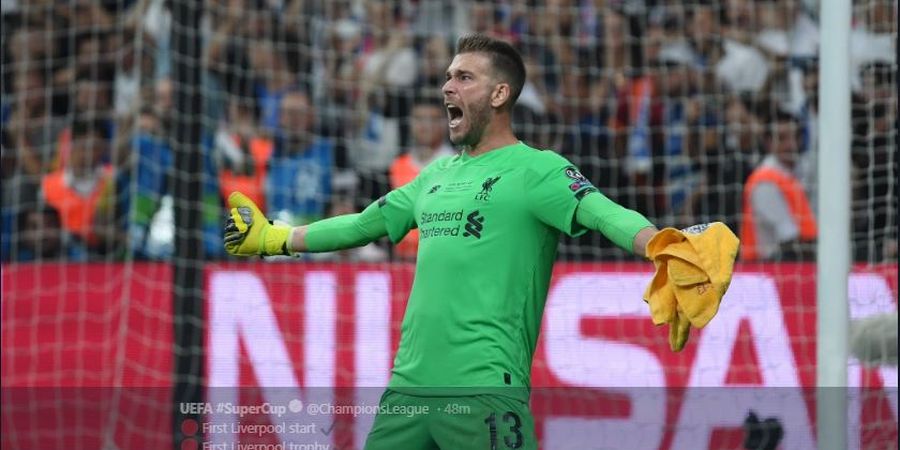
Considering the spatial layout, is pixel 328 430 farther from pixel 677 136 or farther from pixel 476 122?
pixel 677 136

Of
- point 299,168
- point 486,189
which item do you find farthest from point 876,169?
point 486,189

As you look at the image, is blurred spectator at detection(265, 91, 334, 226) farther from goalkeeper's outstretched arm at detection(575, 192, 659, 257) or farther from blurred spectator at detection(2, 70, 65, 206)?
goalkeeper's outstretched arm at detection(575, 192, 659, 257)

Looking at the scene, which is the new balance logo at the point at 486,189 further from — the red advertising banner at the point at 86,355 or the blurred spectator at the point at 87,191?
the blurred spectator at the point at 87,191

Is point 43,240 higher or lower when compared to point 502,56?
lower

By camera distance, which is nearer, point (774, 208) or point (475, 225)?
Result: point (475, 225)

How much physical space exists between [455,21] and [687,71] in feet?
4.61

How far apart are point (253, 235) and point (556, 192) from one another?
104 cm

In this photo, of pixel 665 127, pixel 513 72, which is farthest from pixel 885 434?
pixel 513 72

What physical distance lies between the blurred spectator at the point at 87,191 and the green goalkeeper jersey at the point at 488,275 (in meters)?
4.73

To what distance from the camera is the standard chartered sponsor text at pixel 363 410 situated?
442 cm

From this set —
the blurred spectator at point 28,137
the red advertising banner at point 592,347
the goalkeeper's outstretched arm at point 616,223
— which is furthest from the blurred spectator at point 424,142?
the goalkeeper's outstretched arm at point 616,223

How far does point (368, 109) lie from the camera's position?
9281 millimetres

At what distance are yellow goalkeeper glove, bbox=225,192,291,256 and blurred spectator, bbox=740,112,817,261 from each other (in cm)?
399

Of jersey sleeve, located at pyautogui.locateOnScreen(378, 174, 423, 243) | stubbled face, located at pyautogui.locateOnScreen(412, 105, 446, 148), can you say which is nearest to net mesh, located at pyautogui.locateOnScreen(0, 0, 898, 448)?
stubbled face, located at pyautogui.locateOnScreen(412, 105, 446, 148)
